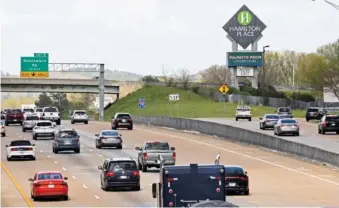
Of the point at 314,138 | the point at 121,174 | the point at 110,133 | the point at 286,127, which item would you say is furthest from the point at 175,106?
the point at 121,174

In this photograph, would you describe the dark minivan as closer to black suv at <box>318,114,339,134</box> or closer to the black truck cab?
the black truck cab

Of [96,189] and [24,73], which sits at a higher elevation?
[24,73]

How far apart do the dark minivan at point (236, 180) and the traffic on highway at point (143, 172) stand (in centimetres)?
3

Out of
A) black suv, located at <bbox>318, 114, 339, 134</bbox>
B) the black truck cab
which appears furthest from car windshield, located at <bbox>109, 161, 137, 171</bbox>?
black suv, located at <bbox>318, 114, 339, 134</bbox>

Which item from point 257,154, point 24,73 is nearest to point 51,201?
point 257,154

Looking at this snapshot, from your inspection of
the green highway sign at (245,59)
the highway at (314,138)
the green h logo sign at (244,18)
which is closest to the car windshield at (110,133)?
the highway at (314,138)

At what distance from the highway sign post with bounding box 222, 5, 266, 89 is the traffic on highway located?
58.8 metres

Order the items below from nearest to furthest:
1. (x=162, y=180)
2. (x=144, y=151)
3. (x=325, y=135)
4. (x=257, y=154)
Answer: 1. (x=162, y=180)
2. (x=144, y=151)
3. (x=257, y=154)
4. (x=325, y=135)

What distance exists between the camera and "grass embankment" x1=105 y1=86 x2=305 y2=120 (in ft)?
418

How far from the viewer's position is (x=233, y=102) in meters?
143

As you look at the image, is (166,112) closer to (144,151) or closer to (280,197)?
(144,151)

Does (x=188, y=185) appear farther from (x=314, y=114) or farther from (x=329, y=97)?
(x=329, y=97)

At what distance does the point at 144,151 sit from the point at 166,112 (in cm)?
8598

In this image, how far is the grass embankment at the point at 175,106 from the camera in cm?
12732
